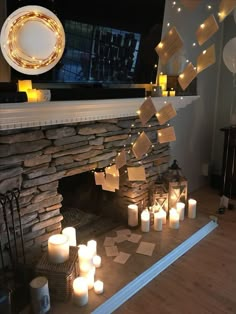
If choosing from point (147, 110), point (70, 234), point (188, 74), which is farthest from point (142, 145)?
point (70, 234)

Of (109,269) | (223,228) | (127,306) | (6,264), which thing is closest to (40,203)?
(6,264)

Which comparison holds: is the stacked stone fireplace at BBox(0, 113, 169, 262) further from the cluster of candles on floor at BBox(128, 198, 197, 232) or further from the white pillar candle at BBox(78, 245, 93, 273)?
the cluster of candles on floor at BBox(128, 198, 197, 232)

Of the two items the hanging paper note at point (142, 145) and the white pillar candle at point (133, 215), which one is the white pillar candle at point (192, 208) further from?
the hanging paper note at point (142, 145)

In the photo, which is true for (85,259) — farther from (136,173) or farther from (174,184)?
(174,184)

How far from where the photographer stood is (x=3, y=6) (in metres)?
1.51

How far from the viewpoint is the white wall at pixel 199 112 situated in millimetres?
2881

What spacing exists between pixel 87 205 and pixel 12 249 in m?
1.05

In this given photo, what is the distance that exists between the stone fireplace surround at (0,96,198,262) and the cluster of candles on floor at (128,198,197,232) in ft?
1.73

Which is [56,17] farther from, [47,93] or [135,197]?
[135,197]

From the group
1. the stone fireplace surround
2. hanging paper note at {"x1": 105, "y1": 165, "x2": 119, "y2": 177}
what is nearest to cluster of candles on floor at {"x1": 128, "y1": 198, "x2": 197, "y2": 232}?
hanging paper note at {"x1": 105, "y1": 165, "x2": 119, "y2": 177}

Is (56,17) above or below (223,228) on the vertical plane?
above

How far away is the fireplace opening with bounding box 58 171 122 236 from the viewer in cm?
252

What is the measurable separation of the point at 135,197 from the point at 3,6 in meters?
1.67

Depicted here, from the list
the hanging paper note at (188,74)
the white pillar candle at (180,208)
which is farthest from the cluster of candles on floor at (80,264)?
the hanging paper note at (188,74)
